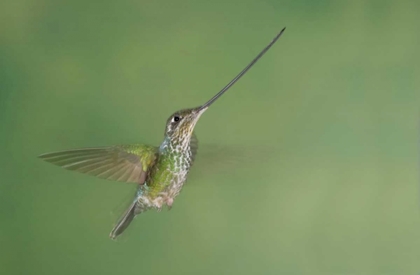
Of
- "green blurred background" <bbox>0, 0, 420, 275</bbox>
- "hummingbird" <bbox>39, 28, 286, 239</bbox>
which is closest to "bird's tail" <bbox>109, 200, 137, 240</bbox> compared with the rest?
"hummingbird" <bbox>39, 28, 286, 239</bbox>

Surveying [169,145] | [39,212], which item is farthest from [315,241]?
[39,212]

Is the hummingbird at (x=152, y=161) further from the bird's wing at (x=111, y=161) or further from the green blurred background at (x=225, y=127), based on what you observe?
the green blurred background at (x=225, y=127)

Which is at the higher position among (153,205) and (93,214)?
(153,205)

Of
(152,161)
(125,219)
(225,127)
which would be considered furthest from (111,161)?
(225,127)

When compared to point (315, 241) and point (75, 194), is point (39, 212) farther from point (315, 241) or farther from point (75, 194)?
point (315, 241)

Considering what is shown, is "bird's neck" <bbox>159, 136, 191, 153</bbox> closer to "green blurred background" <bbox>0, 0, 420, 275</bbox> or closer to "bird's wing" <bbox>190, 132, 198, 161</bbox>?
"bird's wing" <bbox>190, 132, 198, 161</bbox>

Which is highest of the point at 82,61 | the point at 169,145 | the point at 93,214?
the point at 82,61

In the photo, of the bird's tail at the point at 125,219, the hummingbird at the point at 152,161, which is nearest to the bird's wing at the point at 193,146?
the hummingbird at the point at 152,161
